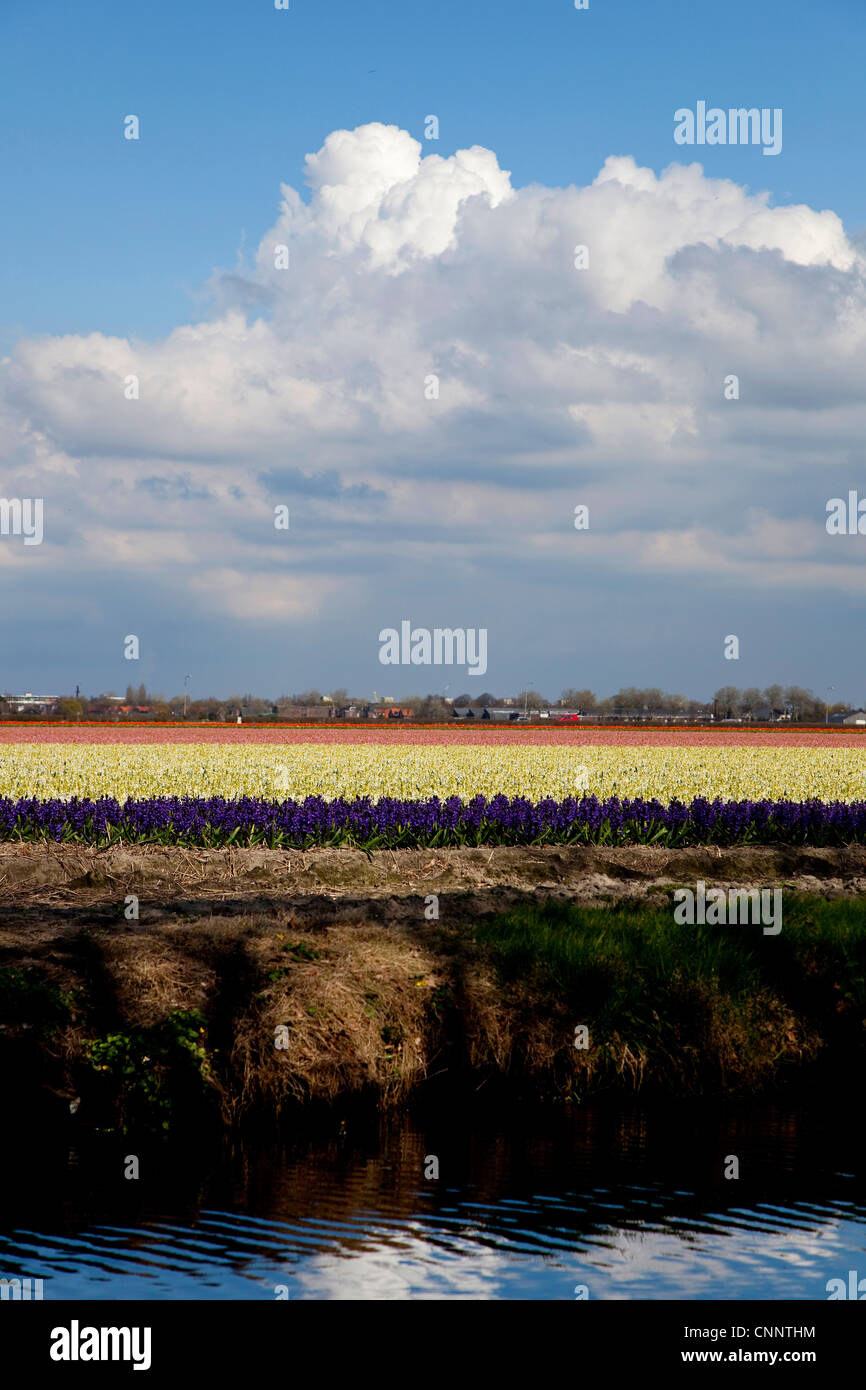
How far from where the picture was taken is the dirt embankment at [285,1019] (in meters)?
10.3

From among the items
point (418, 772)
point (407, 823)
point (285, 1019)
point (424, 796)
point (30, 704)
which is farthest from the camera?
point (30, 704)

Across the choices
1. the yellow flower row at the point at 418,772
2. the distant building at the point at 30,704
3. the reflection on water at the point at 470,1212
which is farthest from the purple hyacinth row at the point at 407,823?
the distant building at the point at 30,704

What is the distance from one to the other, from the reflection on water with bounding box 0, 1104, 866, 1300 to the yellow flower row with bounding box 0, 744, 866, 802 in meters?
14.1

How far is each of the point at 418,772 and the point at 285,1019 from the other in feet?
76.3

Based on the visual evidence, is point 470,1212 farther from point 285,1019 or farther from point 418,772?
point 418,772

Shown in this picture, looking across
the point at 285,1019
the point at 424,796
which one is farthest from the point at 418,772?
the point at 285,1019

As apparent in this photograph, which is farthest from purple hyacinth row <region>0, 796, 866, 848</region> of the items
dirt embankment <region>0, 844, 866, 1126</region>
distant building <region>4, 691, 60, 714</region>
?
distant building <region>4, 691, 60, 714</region>

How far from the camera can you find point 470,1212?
850 centimetres

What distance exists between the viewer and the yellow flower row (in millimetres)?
29656

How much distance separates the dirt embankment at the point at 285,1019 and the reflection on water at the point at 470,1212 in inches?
22.4

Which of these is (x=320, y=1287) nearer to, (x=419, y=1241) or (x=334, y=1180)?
(x=419, y=1241)

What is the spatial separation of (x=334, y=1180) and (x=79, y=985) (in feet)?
10.2

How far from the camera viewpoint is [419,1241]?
26.1 feet
